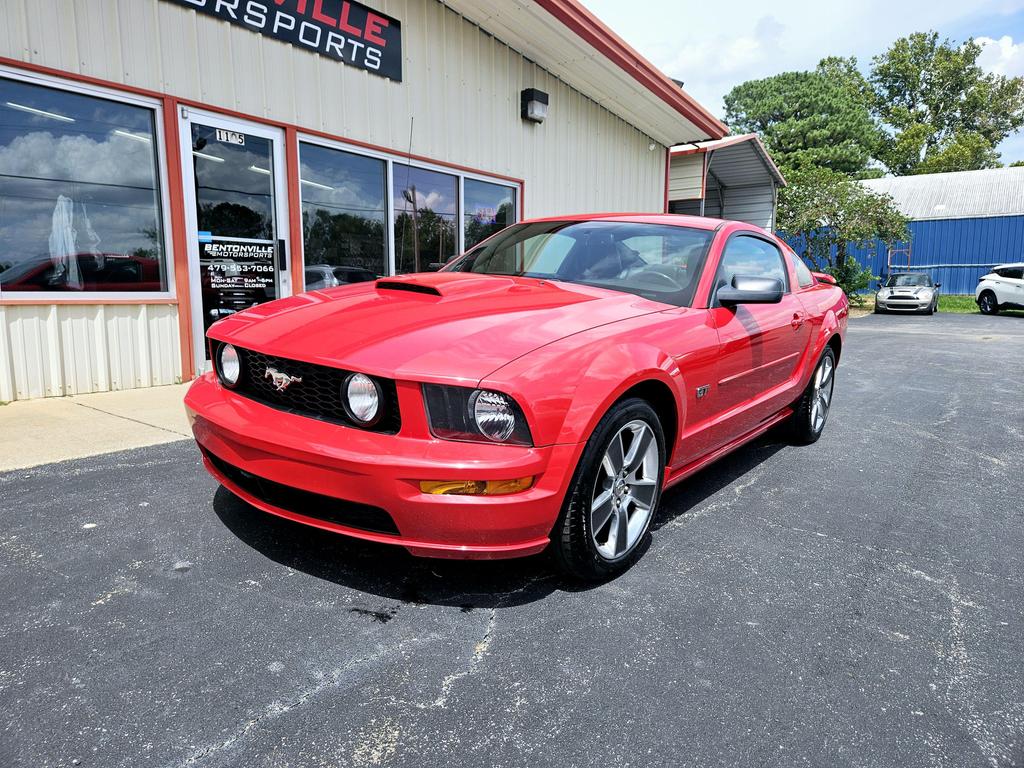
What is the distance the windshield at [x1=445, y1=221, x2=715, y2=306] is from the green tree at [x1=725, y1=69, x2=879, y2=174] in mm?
43697

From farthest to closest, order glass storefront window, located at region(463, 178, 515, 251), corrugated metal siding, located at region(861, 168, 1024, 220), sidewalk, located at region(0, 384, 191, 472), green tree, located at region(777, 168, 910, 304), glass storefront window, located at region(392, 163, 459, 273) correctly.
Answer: corrugated metal siding, located at region(861, 168, 1024, 220) → green tree, located at region(777, 168, 910, 304) → glass storefront window, located at region(463, 178, 515, 251) → glass storefront window, located at region(392, 163, 459, 273) → sidewalk, located at region(0, 384, 191, 472)

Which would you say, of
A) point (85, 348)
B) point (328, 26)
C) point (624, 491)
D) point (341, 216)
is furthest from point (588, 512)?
point (328, 26)

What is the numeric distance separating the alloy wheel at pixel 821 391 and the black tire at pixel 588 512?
2550 mm

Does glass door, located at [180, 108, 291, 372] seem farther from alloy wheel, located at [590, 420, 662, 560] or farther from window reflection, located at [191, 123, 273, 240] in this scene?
alloy wheel, located at [590, 420, 662, 560]

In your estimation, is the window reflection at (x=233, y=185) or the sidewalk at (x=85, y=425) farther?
the window reflection at (x=233, y=185)

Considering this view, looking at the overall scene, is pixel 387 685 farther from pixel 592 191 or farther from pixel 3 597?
pixel 592 191

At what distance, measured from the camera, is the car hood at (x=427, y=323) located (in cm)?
221

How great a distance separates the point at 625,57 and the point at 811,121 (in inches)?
1645

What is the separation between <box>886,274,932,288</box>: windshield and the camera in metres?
21.2

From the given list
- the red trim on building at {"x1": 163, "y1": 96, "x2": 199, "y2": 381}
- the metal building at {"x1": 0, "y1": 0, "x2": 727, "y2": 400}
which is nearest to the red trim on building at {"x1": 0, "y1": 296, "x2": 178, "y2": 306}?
the metal building at {"x1": 0, "y1": 0, "x2": 727, "y2": 400}

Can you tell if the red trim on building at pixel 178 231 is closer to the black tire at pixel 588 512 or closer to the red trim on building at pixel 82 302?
the red trim on building at pixel 82 302

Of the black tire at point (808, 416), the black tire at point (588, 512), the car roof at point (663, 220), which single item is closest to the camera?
the black tire at point (588, 512)

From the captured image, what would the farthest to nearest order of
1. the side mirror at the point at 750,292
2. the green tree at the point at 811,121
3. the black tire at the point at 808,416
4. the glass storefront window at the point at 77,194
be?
the green tree at the point at 811,121 → the glass storefront window at the point at 77,194 → the black tire at the point at 808,416 → the side mirror at the point at 750,292

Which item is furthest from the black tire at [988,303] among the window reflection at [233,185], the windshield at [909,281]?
the window reflection at [233,185]
